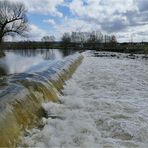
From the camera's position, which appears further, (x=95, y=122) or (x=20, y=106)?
(x=95, y=122)

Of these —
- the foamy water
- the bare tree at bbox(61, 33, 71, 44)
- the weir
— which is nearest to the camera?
the weir

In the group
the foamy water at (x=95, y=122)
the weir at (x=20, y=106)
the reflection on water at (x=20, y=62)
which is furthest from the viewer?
the reflection on water at (x=20, y=62)

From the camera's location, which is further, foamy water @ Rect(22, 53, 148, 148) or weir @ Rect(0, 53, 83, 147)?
foamy water @ Rect(22, 53, 148, 148)

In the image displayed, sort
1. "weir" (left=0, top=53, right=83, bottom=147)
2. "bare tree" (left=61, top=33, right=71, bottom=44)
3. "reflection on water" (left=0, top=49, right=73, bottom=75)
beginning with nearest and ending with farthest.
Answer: "weir" (left=0, top=53, right=83, bottom=147), "reflection on water" (left=0, top=49, right=73, bottom=75), "bare tree" (left=61, top=33, right=71, bottom=44)

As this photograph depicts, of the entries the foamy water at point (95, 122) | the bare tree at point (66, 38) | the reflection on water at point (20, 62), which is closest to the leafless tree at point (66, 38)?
the bare tree at point (66, 38)

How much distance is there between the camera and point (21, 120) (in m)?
7.19

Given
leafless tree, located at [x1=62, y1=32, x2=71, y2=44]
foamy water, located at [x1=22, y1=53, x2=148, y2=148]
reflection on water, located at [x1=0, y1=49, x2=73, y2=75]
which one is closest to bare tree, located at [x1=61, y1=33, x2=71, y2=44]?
leafless tree, located at [x1=62, y1=32, x2=71, y2=44]

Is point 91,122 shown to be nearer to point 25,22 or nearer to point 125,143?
point 125,143

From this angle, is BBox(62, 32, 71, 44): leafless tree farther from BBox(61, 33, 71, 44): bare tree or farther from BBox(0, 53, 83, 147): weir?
BBox(0, 53, 83, 147): weir

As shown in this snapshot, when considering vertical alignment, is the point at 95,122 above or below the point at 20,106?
below

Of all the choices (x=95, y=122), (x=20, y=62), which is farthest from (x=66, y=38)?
(x=95, y=122)

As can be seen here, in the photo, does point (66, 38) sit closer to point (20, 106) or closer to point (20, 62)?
point (20, 62)

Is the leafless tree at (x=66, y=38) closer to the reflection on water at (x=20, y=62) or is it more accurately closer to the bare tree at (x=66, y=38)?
the bare tree at (x=66, y=38)

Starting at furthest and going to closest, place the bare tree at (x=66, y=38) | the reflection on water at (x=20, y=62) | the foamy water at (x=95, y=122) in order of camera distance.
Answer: the bare tree at (x=66, y=38), the reflection on water at (x=20, y=62), the foamy water at (x=95, y=122)
